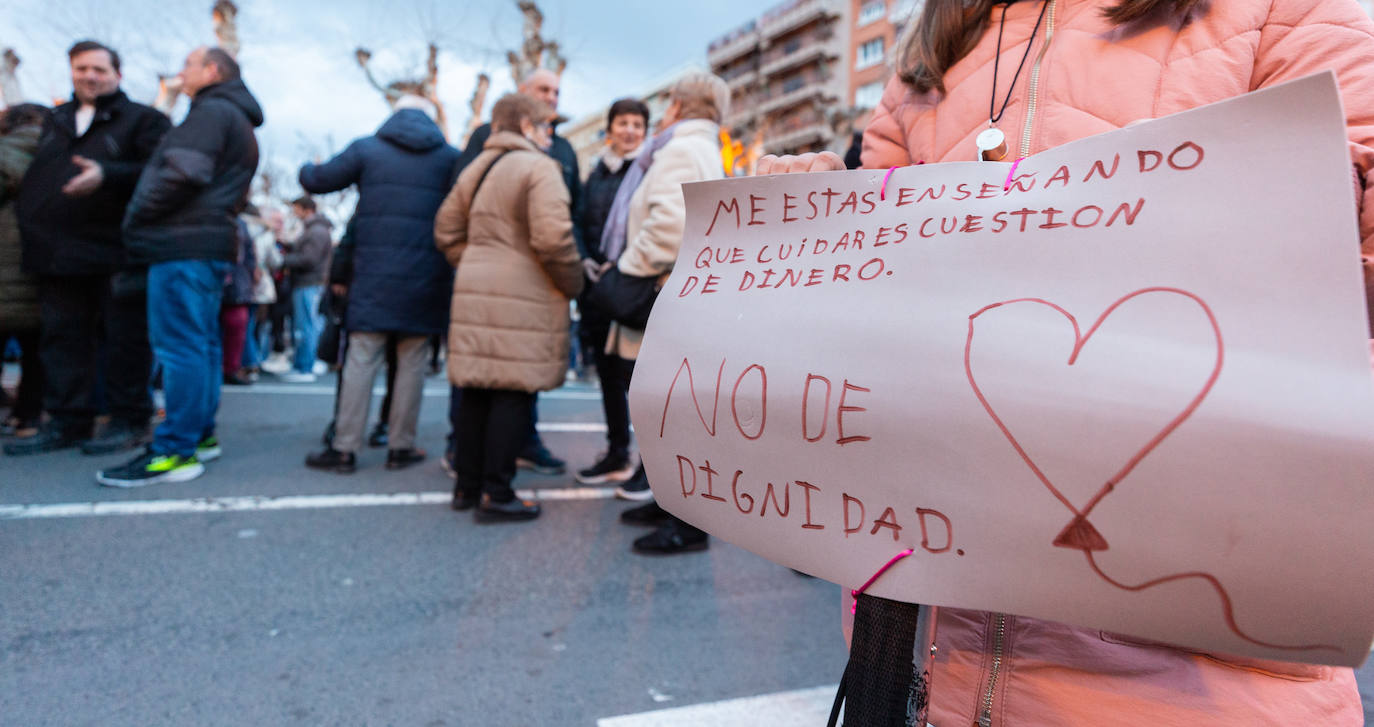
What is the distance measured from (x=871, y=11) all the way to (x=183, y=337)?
1770 inches

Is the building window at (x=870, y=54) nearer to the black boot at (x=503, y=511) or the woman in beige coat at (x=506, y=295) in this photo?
the woman in beige coat at (x=506, y=295)

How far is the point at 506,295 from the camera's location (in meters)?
3.11

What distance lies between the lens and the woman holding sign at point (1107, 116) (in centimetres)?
77

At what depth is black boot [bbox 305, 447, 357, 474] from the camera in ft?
12.8

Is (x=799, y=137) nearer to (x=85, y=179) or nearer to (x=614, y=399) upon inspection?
(x=614, y=399)

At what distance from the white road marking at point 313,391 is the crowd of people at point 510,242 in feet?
6.84

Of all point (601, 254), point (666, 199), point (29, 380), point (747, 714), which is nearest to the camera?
point (747, 714)

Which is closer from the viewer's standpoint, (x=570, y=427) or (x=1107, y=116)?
(x=1107, y=116)

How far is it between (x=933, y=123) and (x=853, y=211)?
0.33 meters

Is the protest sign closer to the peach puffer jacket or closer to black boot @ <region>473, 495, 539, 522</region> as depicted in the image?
the peach puffer jacket

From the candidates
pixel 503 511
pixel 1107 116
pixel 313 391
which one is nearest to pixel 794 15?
pixel 313 391

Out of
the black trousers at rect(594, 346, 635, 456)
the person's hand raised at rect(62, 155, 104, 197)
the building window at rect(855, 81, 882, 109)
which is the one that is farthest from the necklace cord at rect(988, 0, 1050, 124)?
the building window at rect(855, 81, 882, 109)

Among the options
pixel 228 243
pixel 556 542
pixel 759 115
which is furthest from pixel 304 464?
pixel 759 115

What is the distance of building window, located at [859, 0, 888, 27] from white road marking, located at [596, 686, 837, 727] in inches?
1772
